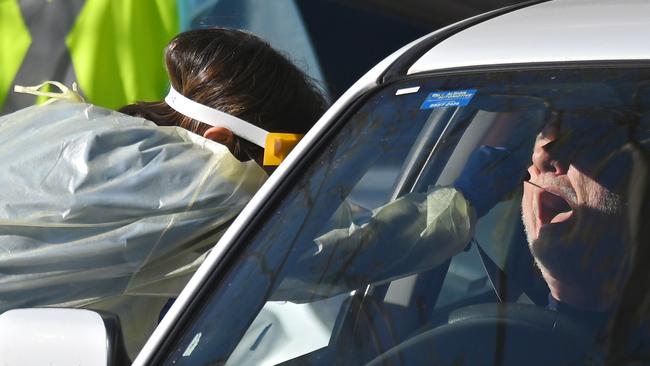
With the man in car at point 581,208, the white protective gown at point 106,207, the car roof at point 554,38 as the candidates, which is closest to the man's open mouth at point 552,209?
the man in car at point 581,208

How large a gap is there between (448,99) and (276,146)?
710 millimetres

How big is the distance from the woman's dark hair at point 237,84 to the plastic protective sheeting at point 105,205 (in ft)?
0.57

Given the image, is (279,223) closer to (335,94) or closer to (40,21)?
(335,94)

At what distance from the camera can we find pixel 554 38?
1571 millimetres

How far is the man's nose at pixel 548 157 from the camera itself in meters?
1.49

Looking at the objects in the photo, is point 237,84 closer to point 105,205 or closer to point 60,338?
point 105,205

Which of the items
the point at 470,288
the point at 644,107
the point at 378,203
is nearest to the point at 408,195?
the point at 378,203

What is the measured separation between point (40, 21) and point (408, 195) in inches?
130

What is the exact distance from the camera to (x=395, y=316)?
1.57 metres

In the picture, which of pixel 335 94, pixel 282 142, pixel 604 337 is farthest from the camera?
pixel 335 94

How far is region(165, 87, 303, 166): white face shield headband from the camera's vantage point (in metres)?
2.27

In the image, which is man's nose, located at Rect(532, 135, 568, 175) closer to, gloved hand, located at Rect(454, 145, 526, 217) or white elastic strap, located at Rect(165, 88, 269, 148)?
gloved hand, located at Rect(454, 145, 526, 217)

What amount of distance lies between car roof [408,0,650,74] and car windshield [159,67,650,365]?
26 millimetres

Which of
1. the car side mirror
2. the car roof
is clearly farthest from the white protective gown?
the car roof
